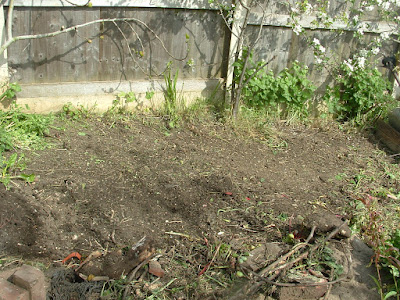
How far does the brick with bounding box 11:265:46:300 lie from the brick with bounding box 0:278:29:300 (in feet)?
0.08

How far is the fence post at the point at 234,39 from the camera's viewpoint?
5.54 metres

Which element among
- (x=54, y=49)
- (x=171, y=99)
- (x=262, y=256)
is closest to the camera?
(x=262, y=256)

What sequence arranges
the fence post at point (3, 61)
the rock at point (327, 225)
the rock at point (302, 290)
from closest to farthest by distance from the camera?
the rock at point (302, 290)
the rock at point (327, 225)
the fence post at point (3, 61)

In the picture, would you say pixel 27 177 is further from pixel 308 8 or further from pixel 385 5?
pixel 385 5

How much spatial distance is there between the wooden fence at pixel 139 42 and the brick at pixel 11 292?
9.29 ft

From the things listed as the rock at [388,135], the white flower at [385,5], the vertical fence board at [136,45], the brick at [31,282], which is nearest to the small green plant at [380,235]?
the rock at [388,135]

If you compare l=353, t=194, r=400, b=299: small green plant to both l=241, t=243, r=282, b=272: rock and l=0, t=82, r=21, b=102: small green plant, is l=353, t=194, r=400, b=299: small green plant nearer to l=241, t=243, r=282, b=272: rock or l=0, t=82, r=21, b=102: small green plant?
l=241, t=243, r=282, b=272: rock

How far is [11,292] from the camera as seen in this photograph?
2604mm

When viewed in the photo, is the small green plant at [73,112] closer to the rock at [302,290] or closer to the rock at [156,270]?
the rock at [156,270]

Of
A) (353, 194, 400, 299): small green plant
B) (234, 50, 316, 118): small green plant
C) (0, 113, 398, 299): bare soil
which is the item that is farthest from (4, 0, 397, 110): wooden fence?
(353, 194, 400, 299): small green plant

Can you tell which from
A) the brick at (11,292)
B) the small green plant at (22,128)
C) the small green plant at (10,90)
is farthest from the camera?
the small green plant at (10,90)

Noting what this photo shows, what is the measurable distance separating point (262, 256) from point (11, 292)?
173 centimetres

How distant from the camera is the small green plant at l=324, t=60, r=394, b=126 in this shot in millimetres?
6078

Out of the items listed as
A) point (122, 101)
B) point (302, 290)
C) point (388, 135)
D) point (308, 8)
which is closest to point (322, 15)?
point (308, 8)
